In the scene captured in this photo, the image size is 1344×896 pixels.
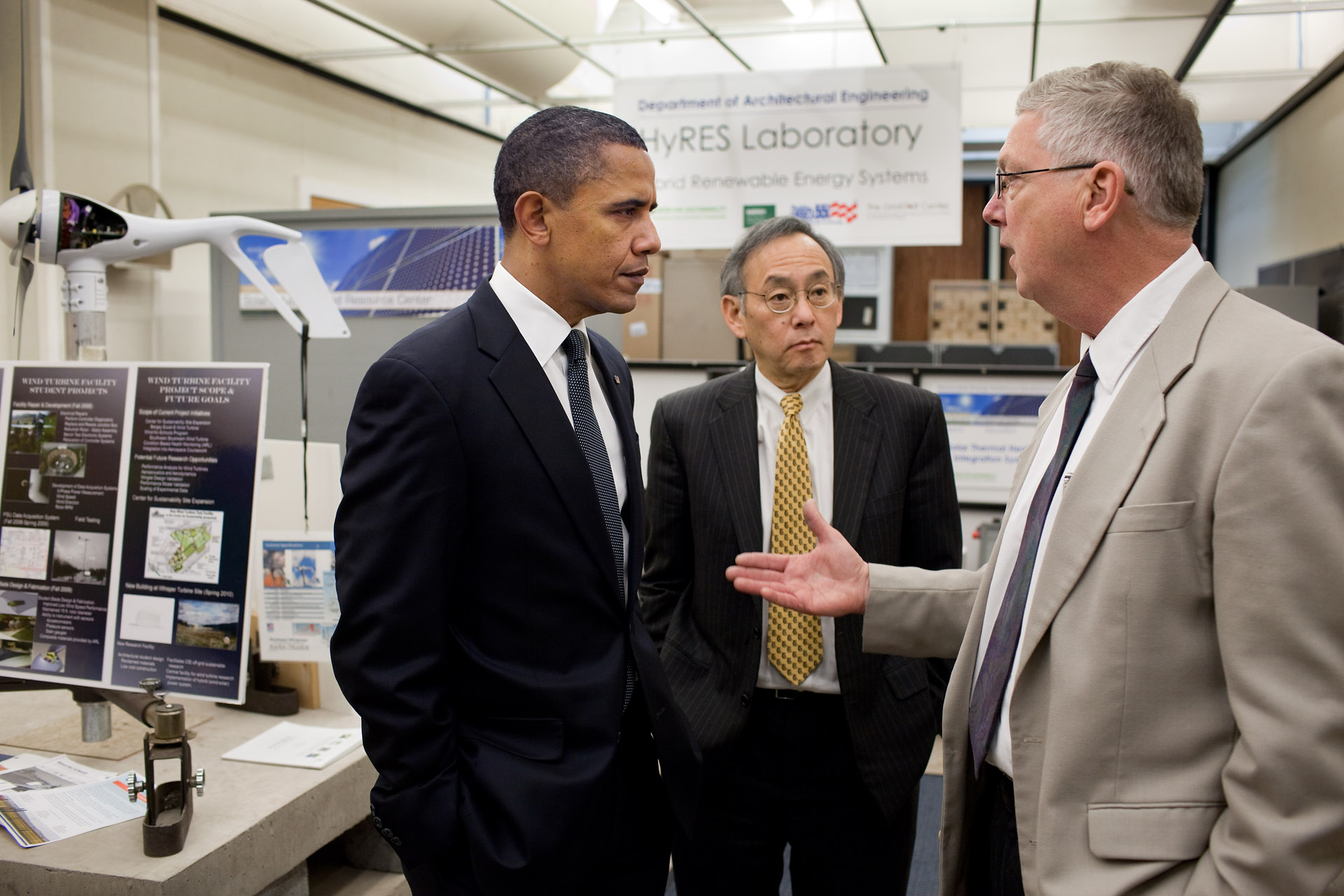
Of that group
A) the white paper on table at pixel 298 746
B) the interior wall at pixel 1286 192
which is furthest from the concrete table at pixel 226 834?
Result: the interior wall at pixel 1286 192

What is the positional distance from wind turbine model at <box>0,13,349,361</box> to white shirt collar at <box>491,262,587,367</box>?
0.91m

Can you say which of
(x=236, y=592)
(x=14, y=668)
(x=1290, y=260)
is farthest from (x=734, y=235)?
(x=1290, y=260)

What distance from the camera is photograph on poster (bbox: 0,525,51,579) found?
5.90ft

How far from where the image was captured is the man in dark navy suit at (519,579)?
3.74ft

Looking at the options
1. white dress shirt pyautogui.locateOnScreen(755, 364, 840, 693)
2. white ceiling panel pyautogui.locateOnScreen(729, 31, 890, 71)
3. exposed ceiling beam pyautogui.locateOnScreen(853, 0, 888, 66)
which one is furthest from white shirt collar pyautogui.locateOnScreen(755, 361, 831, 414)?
white ceiling panel pyautogui.locateOnScreen(729, 31, 890, 71)

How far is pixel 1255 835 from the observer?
0.84 m

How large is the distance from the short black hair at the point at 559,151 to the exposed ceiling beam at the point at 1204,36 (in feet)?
16.6

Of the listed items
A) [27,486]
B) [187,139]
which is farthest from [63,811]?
[187,139]

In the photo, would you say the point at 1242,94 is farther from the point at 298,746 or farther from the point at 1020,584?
the point at 298,746

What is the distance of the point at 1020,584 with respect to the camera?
1096mm

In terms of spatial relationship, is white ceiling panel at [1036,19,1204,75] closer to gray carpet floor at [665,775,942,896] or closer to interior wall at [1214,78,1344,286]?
interior wall at [1214,78,1344,286]

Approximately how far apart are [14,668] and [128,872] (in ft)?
2.27

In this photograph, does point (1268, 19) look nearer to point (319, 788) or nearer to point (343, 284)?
point (343, 284)


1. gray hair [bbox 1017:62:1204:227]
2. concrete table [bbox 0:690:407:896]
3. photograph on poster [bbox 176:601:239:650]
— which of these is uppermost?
gray hair [bbox 1017:62:1204:227]
